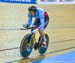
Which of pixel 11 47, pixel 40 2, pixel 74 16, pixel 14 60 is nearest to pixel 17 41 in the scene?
pixel 11 47

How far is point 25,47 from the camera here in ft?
25.1

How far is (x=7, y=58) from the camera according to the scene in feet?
24.7

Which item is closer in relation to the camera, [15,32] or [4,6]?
[15,32]

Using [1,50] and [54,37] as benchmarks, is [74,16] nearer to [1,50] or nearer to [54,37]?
[54,37]

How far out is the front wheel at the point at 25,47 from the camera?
7.57 meters

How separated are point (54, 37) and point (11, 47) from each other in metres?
2.87

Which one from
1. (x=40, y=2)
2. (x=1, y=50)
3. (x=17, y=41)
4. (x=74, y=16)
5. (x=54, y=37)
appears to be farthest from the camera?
(x=74, y=16)

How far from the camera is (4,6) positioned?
724 inches

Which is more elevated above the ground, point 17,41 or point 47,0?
point 47,0

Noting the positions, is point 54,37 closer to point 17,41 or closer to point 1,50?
point 17,41

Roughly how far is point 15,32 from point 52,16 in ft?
23.2

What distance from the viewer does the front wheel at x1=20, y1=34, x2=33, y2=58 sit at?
757cm

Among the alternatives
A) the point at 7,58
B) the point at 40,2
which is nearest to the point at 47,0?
the point at 40,2

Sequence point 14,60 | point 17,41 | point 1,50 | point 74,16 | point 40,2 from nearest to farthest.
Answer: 1. point 14,60
2. point 1,50
3. point 17,41
4. point 40,2
5. point 74,16
